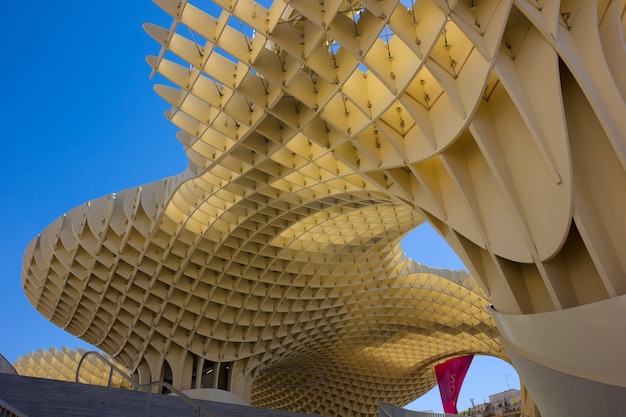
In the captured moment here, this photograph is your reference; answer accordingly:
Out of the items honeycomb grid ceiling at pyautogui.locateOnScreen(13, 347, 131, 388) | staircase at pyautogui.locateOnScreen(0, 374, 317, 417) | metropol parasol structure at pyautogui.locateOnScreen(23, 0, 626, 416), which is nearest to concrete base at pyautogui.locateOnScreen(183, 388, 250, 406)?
metropol parasol structure at pyautogui.locateOnScreen(23, 0, 626, 416)

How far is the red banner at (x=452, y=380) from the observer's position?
50.9 meters

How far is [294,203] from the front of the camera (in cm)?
2700

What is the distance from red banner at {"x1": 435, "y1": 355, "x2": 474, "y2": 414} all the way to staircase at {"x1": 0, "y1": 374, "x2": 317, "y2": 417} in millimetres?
40991

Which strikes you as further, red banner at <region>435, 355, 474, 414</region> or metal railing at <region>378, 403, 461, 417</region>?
red banner at <region>435, 355, 474, 414</region>

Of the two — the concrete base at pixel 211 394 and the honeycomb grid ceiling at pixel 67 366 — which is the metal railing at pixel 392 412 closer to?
the concrete base at pixel 211 394

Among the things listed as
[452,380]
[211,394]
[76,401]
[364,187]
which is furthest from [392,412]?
[452,380]

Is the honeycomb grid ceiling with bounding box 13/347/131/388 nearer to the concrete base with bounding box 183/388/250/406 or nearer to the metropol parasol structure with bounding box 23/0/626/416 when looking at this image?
the metropol parasol structure with bounding box 23/0/626/416

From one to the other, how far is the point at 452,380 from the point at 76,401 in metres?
45.8

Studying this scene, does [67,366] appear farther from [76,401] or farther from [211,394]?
[76,401]

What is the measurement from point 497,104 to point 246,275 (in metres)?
24.1

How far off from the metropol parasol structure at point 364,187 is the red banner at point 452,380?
66.7ft

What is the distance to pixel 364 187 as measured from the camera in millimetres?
22859

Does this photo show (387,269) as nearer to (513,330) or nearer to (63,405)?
(513,330)

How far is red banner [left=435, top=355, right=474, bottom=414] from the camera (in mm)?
50906
